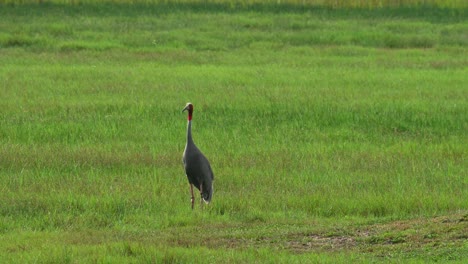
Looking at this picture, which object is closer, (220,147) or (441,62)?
(220,147)

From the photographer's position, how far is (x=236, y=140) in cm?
1413

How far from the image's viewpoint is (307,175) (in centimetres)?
1208

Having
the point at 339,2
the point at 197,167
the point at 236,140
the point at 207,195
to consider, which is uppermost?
the point at 197,167

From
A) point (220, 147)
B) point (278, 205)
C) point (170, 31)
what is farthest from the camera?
point (170, 31)

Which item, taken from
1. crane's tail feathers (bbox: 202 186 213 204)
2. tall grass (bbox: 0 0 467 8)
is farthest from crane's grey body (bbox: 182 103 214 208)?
tall grass (bbox: 0 0 467 8)

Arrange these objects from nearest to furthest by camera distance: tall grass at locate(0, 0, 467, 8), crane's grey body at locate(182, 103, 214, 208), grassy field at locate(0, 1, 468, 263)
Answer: grassy field at locate(0, 1, 468, 263) < crane's grey body at locate(182, 103, 214, 208) < tall grass at locate(0, 0, 467, 8)

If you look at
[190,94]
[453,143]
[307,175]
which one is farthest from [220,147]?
[190,94]

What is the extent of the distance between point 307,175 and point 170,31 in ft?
46.7

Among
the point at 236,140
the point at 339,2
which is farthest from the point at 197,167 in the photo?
the point at 339,2

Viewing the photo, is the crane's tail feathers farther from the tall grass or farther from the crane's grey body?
the tall grass

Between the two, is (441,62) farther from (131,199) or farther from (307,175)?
(131,199)

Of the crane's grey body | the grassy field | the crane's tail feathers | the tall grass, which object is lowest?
the tall grass

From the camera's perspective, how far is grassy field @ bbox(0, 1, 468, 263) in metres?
9.02

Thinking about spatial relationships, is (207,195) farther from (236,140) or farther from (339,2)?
(339,2)
